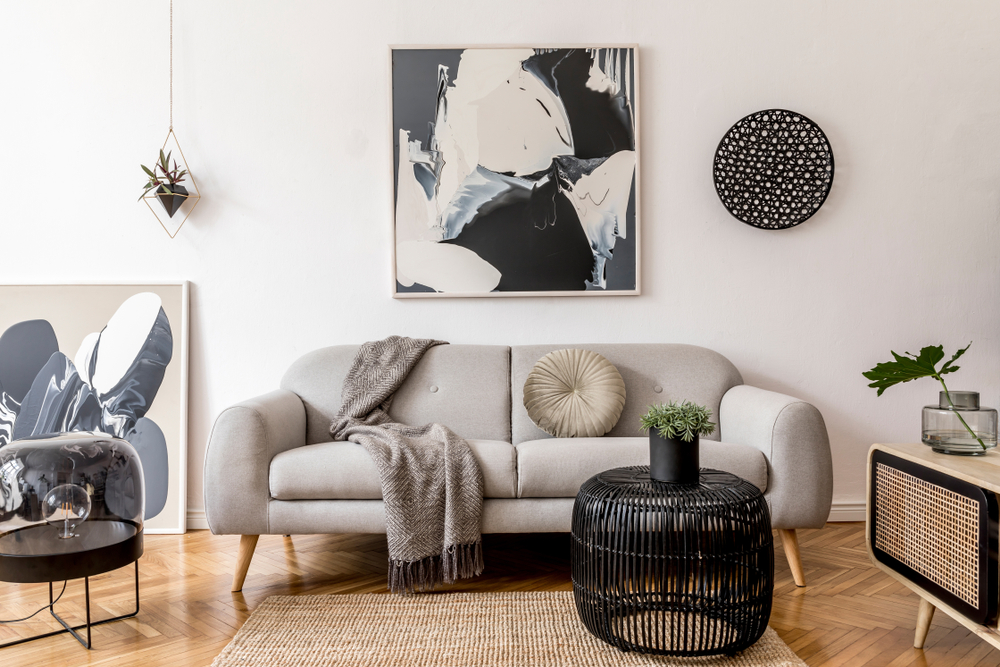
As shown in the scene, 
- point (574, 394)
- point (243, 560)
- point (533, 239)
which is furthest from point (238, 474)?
point (533, 239)

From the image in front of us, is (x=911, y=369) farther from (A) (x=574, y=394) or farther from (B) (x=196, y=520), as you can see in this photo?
(B) (x=196, y=520)

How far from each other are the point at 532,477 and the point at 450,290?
111 cm

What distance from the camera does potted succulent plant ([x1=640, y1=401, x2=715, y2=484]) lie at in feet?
5.81

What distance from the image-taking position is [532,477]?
222cm

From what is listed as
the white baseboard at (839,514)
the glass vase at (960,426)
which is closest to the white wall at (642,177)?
the white baseboard at (839,514)

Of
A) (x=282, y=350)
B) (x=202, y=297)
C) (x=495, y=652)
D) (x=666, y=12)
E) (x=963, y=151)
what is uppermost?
(x=666, y=12)

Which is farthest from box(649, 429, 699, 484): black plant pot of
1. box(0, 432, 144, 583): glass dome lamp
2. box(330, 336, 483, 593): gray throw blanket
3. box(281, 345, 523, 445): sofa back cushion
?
box(0, 432, 144, 583): glass dome lamp

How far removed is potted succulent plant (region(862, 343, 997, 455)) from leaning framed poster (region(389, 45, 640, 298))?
131cm

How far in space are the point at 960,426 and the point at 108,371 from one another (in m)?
3.18

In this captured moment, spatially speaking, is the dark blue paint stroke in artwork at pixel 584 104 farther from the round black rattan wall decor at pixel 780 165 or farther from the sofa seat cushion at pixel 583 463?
→ the sofa seat cushion at pixel 583 463

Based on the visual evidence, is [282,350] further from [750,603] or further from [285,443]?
[750,603]

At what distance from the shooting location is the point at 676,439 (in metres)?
1.78

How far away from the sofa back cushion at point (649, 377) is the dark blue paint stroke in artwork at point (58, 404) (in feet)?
6.06

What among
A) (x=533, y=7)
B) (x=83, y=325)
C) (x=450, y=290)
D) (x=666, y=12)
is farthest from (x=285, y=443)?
(x=666, y=12)
